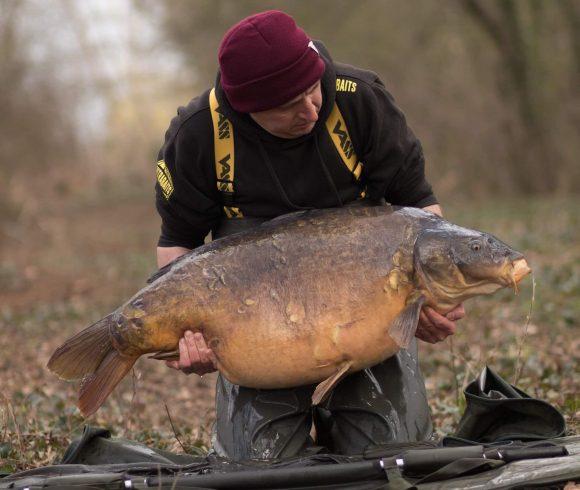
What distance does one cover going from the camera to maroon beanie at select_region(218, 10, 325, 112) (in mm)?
2701

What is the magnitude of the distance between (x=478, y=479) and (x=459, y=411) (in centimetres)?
130

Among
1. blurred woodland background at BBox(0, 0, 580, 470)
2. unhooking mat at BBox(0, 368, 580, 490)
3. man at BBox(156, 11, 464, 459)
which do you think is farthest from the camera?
blurred woodland background at BBox(0, 0, 580, 470)

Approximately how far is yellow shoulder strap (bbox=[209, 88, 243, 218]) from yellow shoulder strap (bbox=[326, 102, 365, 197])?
1.06ft

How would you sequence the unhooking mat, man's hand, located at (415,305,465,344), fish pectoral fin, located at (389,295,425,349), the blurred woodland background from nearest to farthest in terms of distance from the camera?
the unhooking mat
fish pectoral fin, located at (389,295,425,349)
man's hand, located at (415,305,465,344)
the blurred woodland background

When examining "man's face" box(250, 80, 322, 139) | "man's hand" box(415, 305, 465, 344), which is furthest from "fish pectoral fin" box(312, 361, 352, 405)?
"man's face" box(250, 80, 322, 139)

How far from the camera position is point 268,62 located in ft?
8.89

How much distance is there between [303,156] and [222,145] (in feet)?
0.88

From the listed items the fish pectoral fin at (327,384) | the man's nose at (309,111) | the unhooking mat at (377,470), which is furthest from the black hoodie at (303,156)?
the unhooking mat at (377,470)

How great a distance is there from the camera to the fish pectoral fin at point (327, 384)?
2621 millimetres

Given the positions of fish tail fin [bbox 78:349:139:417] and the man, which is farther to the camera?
the man

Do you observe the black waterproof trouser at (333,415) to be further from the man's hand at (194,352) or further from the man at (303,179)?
the man's hand at (194,352)

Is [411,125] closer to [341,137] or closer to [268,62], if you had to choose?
[341,137]

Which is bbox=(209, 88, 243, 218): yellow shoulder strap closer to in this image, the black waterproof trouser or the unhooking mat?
the black waterproof trouser

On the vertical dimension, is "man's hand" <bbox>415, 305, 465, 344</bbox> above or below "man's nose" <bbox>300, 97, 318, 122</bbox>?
below
